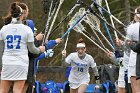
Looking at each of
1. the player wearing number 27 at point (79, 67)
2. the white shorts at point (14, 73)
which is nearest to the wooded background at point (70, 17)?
the player wearing number 27 at point (79, 67)

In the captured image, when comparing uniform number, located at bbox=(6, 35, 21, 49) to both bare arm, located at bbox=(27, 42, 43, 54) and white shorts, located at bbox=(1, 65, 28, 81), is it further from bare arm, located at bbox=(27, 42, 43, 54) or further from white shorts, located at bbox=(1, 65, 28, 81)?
white shorts, located at bbox=(1, 65, 28, 81)

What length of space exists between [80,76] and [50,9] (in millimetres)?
1501

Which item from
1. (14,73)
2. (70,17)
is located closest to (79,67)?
(14,73)

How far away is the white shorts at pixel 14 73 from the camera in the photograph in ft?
21.6

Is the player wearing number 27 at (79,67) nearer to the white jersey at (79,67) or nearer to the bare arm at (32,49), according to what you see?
the white jersey at (79,67)

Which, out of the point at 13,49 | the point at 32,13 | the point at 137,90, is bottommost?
the point at 137,90

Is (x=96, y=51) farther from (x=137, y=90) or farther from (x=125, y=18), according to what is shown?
(x=137, y=90)

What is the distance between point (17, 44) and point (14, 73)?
1.31ft

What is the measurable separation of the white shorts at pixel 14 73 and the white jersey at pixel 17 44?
0.06 metres

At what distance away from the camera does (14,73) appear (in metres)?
6.60

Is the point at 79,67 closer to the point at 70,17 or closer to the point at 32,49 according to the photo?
the point at 32,49

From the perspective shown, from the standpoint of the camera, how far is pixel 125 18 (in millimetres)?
18750

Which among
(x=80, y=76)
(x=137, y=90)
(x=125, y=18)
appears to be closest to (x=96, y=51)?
(x=125, y=18)

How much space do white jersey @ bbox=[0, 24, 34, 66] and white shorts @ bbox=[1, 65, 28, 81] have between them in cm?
6
